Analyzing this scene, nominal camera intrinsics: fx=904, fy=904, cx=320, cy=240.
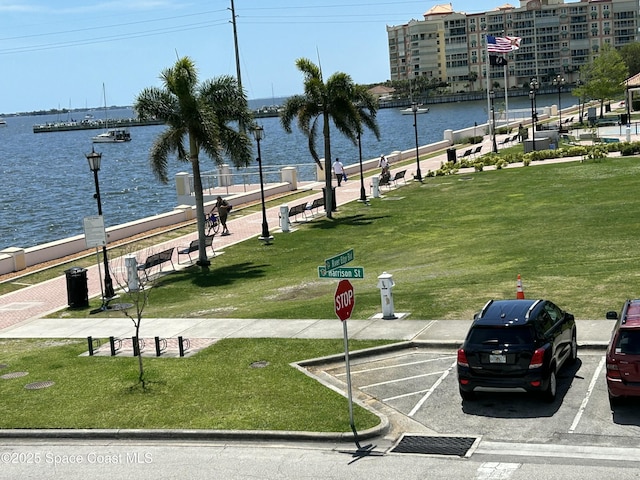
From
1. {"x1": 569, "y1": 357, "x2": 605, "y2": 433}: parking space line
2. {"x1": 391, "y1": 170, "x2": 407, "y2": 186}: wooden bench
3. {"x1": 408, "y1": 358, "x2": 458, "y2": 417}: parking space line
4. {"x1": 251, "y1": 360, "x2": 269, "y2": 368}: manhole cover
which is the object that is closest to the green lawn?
{"x1": 251, "y1": 360, "x2": 269, "y2": 368}: manhole cover

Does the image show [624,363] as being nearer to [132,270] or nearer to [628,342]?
[628,342]

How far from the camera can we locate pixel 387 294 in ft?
65.8

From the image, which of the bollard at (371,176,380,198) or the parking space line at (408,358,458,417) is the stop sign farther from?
the bollard at (371,176,380,198)

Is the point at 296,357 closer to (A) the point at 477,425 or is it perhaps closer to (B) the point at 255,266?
(A) the point at 477,425

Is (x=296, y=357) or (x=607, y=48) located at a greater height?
(x=607, y=48)

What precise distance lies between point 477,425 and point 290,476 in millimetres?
3201

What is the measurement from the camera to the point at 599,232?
27812 mm

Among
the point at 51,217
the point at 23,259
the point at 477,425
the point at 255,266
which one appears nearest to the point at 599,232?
the point at 255,266

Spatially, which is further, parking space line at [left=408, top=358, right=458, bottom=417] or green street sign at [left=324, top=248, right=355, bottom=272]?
parking space line at [left=408, top=358, right=458, bottom=417]

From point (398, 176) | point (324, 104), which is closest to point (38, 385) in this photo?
point (324, 104)

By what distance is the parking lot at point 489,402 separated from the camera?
13.2 meters

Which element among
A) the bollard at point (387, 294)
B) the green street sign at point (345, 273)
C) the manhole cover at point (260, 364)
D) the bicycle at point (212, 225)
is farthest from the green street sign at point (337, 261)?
the bicycle at point (212, 225)

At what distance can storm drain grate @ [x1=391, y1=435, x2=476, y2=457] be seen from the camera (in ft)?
41.8

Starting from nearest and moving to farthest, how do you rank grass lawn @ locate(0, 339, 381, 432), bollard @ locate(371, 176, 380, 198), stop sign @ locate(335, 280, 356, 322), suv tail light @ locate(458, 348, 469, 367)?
1. stop sign @ locate(335, 280, 356, 322)
2. suv tail light @ locate(458, 348, 469, 367)
3. grass lawn @ locate(0, 339, 381, 432)
4. bollard @ locate(371, 176, 380, 198)
